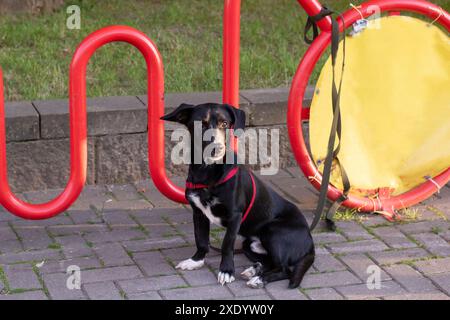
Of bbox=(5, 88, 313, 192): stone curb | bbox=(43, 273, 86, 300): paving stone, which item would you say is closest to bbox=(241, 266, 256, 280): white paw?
bbox=(43, 273, 86, 300): paving stone

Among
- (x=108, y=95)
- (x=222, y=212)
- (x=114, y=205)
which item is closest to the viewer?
(x=222, y=212)

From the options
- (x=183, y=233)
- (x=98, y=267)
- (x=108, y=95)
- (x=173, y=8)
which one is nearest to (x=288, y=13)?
(x=173, y=8)

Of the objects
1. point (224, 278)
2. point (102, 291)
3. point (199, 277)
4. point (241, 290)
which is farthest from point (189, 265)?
point (102, 291)

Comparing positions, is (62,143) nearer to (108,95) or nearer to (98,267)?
(108,95)

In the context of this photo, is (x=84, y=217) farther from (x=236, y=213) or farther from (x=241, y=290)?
(x=241, y=290)

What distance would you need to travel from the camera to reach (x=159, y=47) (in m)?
7.09

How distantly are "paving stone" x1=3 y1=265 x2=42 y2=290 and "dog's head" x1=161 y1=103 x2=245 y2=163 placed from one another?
102 cm

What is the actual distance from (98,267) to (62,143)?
122 cm

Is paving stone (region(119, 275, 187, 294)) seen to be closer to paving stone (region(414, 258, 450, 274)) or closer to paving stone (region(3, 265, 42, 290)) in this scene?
paving stone (region(3, 265, 42, 290))

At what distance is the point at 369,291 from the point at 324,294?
0.22 m

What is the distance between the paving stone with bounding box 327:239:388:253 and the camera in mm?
4664

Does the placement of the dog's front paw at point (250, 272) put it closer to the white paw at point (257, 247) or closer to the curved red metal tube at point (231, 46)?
the white paw at point (257, 247)

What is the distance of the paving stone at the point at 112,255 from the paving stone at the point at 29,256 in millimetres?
223
